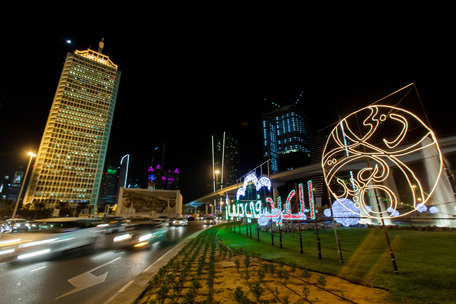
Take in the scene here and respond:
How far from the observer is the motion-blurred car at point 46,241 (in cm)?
1218

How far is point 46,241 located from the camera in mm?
14414

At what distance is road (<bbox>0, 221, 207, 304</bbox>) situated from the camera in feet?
19.2

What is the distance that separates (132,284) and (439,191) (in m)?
25.7

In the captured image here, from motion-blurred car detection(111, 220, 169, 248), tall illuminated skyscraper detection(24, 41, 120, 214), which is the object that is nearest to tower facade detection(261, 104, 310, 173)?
motion-blurred car detection(111, 220, 169, 248)

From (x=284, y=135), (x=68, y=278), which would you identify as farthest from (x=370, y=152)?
(x=284, y=135)

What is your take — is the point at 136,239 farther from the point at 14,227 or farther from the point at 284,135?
the point at 284,135

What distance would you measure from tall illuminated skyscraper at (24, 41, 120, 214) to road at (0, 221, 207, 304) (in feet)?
327

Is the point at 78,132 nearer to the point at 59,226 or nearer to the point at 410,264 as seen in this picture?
the point at 59,226

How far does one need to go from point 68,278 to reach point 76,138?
122622 millimetres

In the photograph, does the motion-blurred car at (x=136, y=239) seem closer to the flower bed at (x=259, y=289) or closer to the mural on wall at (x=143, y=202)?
the flower bed at (x=259, y=289)

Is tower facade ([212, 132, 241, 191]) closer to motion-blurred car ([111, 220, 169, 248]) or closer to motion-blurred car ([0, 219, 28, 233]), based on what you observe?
motion-blurred car ([111, 220, 169, 248])

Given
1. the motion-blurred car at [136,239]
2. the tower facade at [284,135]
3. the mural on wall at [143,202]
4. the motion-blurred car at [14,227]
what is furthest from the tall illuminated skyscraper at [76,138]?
the tower facade at [284,135]

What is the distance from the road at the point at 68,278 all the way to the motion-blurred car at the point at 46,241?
3083mm

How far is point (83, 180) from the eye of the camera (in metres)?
104
